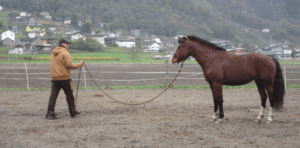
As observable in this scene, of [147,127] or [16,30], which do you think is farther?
[16,30]

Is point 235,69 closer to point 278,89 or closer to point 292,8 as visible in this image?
point 278,89

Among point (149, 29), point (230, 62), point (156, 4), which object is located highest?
point (156, 4)

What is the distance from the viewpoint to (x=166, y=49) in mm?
90438

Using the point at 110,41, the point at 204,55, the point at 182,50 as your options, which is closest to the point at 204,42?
the point at 204,55

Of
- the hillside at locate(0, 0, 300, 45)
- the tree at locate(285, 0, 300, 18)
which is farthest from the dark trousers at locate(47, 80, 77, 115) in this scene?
the tree at locate(285, 0, 300, 18)

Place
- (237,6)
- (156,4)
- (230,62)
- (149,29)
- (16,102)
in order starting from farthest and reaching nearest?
1. (237,6)
2. (156,4)
3. (149,29)
4. (16,102)
5. (230,62)

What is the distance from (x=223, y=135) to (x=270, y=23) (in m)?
190

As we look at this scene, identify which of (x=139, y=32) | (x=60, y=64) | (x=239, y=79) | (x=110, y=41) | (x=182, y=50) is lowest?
(x=239, y=79)

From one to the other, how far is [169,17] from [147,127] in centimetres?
14511

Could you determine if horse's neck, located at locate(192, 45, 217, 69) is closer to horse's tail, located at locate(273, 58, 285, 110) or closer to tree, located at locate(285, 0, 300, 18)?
horse's tail, located at locate(273, 58, 285, 110)

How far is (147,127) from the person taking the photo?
214 inches

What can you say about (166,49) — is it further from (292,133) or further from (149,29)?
(292,133)

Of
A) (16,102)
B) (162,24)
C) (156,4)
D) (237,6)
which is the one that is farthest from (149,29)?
(16,102)

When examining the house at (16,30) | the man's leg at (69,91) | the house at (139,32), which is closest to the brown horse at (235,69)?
the man's leg at (69,91)
